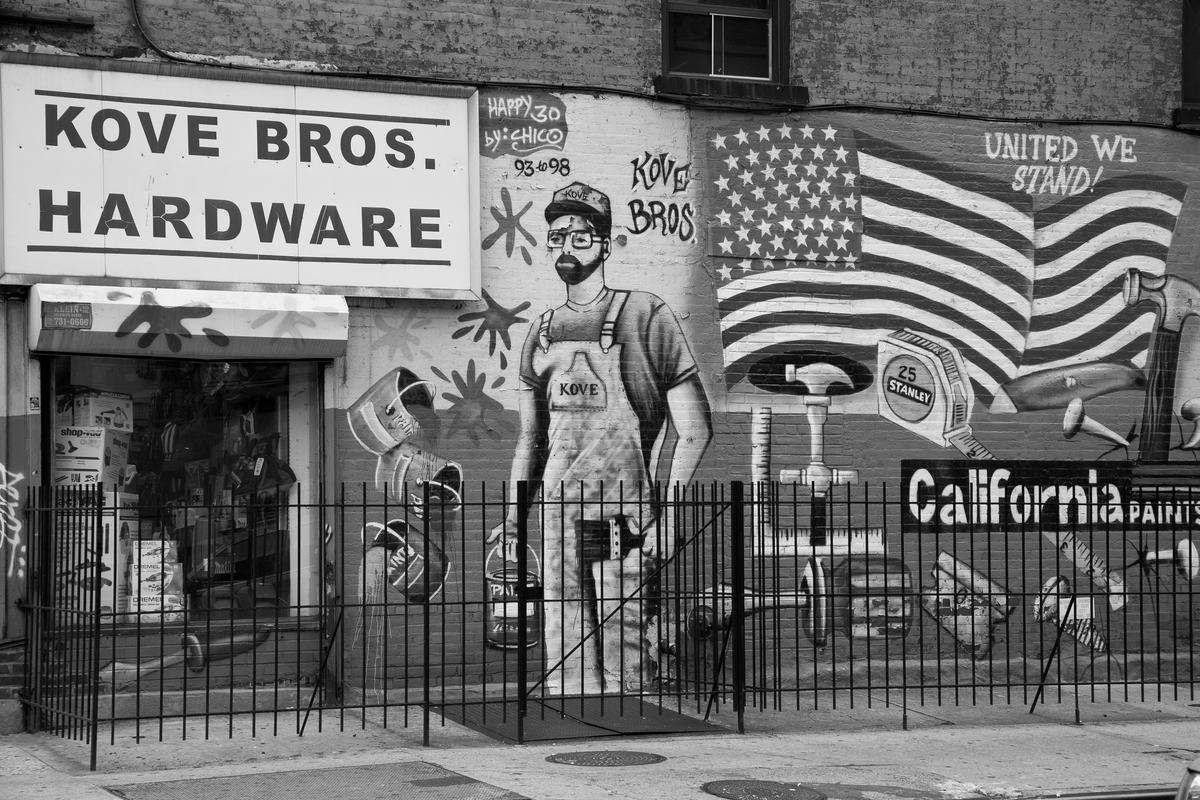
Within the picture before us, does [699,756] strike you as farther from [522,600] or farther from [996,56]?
[996,56]

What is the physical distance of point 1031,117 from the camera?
12867mm

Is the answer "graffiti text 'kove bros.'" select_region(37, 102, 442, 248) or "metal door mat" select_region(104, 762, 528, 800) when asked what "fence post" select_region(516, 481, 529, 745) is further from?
"graffiti text 'kove bros.'" select_region(37, 102, 442, 248)

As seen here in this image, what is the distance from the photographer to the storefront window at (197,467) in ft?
35.3

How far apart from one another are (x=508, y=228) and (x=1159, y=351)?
589 centimetres

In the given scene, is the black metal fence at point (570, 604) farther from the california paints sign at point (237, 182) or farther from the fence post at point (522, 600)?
the california paints sign at point (237, 182)

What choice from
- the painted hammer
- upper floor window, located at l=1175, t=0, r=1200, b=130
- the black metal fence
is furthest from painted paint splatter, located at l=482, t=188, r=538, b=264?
upper floor window, located at l=1175, t=0, r=1200, b=130

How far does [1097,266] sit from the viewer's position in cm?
1297

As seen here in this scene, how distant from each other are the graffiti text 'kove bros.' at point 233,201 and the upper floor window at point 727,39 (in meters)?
2.45

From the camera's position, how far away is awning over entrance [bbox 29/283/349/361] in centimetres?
1018

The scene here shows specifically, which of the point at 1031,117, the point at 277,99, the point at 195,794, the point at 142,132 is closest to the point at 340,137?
the point at 277,99

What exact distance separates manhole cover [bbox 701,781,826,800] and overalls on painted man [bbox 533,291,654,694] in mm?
3318

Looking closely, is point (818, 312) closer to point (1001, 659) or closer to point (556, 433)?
point (556, 433)

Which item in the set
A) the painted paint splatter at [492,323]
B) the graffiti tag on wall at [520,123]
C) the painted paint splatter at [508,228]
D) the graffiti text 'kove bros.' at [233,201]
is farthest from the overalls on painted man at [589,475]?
the graffiti text 'kove bros.' at [233,201]

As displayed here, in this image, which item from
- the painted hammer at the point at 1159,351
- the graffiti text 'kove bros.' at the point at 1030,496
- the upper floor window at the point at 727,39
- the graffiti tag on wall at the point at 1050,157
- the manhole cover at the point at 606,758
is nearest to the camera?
the manhole cover at the point at 606,758
